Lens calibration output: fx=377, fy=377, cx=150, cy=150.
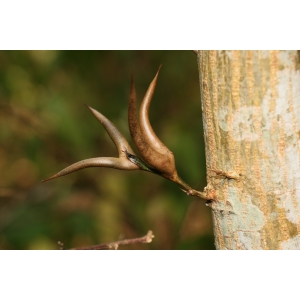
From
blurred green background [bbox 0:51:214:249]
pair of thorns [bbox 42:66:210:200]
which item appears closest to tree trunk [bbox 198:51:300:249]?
pair of thorns [bbox 42:66:210:200]

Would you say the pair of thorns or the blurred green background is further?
the blurred green background

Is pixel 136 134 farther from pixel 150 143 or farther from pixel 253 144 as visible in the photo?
pixel 253 144

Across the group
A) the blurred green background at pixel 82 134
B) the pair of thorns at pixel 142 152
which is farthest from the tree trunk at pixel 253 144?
the blurred green background at pixel 82 134

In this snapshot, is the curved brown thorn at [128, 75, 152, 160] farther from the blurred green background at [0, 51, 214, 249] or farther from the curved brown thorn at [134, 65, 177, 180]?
the blurred green background at [0, 51, 214, 249]

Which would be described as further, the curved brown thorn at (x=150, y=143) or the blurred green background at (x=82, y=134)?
the blurred green background at (x=82, y=134)

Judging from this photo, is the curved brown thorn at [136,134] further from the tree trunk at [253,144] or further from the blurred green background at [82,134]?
Result: the blurred green background at [82,134]

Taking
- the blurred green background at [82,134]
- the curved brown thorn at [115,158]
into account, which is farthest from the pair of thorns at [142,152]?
the blurred green background at [82,134]
